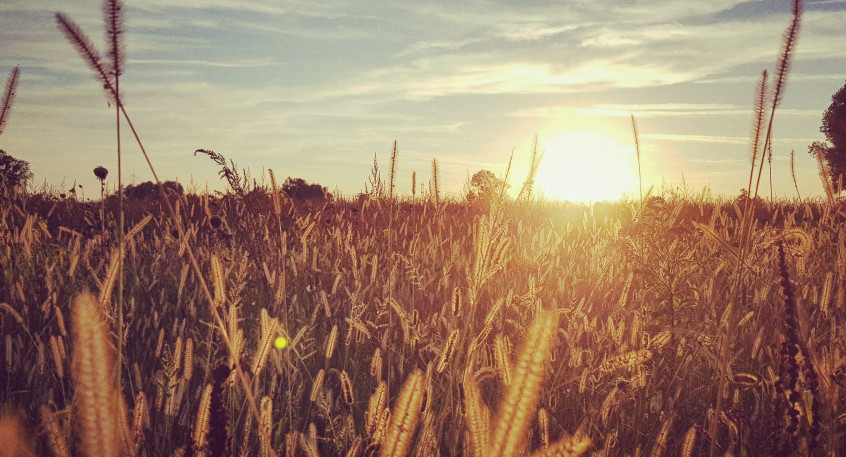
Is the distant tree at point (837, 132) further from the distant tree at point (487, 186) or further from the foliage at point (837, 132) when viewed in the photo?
the distant tree at point (487, 186)

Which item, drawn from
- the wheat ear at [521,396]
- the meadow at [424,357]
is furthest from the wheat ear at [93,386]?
the wheat ear at [521,396]

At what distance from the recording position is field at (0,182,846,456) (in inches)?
37.9

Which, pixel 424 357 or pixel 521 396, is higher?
pixel 521 396

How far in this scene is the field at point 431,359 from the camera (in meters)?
0.96

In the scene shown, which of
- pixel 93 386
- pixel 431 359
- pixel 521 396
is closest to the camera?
pixel 93 386

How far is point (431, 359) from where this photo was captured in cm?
284

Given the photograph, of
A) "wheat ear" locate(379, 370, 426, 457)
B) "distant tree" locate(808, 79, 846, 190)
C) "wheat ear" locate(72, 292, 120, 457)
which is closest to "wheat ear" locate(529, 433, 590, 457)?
"wheat ear" locate(379, 370, 426, 457)

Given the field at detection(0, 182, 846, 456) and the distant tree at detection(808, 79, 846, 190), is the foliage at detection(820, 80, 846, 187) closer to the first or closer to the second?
the distant tree at detection(808, 79, 846, 190)

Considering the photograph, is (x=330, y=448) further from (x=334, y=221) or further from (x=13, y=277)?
(x=334, y=221)

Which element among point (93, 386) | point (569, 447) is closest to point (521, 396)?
point (569, 447)

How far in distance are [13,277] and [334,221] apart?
438 centimetres

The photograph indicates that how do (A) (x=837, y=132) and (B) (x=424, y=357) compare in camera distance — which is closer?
(B) (x=424, y=357)

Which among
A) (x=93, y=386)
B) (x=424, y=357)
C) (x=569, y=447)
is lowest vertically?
(x=424, y=357)

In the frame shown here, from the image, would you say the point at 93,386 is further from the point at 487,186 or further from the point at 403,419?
the point at 487,186
